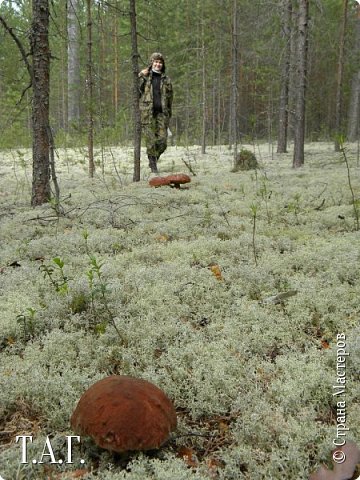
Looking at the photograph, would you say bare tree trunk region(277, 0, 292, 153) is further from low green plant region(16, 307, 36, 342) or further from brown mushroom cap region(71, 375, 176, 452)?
brown mushroom cap region(71, 375, 176, 452)

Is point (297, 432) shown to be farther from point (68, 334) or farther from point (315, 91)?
point (315, 91)

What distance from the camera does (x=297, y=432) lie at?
86.0 inches

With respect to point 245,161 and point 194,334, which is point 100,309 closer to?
point 194,334

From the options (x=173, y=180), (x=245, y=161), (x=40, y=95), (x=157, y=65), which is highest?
(x=157, y=65)

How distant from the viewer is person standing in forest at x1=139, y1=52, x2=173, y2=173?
10401 millimetres

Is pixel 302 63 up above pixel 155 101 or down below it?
above

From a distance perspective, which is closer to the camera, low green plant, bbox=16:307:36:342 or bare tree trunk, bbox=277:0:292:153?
low green plant, bbox=16:307:36:342

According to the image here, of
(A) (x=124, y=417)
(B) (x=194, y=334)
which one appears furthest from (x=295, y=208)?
(A) (x=124, y=417)

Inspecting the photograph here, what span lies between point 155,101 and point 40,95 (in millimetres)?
4101

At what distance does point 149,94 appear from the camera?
10.5m

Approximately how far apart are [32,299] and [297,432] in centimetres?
253

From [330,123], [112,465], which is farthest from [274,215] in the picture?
[330,123]

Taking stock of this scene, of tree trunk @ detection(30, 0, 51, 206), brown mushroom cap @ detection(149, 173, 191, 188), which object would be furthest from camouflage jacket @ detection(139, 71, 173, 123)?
tree trunk @ detection(30, 0, 51, 206)

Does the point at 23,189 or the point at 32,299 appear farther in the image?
the point at 23,189
